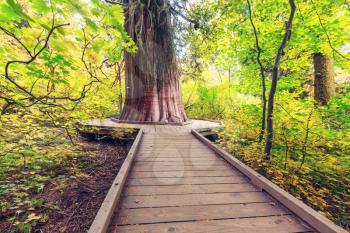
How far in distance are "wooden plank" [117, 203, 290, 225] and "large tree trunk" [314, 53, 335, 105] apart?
5240mm

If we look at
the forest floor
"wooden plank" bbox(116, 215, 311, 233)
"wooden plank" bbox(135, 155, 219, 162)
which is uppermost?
"wooden plank" bbox(135, 155, 219, 162)

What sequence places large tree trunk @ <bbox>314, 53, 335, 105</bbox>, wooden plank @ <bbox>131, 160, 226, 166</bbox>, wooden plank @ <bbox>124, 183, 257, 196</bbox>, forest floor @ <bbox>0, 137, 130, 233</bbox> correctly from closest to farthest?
1. wooden plank @ <bbox>124, 183, 257, 196</bbox>
2. forest floor @ <bbox>0, 137, 130, 233</bbox>
3. wooden plank @ <bbox>131, 160, 226, 166</bbox>
4. large tree trunk @ <bbox>314, 53, 335, 105</bbox>

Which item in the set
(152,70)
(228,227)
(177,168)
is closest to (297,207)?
(228,227)

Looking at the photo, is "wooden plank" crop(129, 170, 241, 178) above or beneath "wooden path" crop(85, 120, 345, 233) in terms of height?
above

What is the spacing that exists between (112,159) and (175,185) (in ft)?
9.65

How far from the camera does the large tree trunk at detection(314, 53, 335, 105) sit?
540 cm

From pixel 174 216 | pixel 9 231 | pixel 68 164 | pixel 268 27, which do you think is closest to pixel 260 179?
pixel 174 216

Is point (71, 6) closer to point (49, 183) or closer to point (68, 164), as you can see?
point (49, 183)

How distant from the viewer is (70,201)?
9.34ft

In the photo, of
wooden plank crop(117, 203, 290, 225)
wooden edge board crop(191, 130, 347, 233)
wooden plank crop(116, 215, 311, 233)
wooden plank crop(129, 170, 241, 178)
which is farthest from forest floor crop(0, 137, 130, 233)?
wooden edge board crop(191, 130, 347, 233)

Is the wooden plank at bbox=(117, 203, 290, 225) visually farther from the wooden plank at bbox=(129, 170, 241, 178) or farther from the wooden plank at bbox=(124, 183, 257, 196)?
the wooden plank at bbox=(129, 170, 241, 178)

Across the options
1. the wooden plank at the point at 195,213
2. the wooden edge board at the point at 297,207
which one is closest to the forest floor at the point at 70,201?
the wooden plank at the point at 195,213

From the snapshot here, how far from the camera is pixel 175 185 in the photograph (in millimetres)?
2121

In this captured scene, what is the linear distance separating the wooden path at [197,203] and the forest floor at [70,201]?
925 mm
